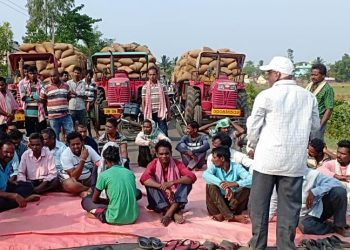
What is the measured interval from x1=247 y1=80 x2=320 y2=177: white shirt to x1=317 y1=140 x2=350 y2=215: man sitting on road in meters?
1.57

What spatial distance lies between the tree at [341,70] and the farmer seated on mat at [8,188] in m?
79.9

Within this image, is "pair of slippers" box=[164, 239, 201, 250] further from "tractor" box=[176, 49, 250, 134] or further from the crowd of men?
"tractor" box=[176, 49, 250, 134]

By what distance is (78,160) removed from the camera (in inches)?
233

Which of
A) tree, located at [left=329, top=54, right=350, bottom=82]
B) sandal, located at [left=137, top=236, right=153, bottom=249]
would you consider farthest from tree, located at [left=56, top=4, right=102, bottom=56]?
tree, located at [left=329, top=54, right=350, bottom=82]

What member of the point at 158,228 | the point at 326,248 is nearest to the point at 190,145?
the point at 158,228

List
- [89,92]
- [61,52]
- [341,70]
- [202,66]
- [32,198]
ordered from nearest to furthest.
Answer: [32,198]
[89,92]
[202,66]
[61,52]
[341,70]

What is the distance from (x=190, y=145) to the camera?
24.2 feet

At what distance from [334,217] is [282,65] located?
5.91 ft

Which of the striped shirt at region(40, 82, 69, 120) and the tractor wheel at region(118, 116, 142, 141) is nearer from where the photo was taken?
the striped shirt at region(40, 82, 69, 120)

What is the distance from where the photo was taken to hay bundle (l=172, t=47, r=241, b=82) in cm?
1445

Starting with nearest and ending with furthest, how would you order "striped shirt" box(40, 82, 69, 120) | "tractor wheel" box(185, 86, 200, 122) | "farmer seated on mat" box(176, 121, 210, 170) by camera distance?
"farmer seated on mat" box(176, 121, 210, 170) < "striped shirt" box(40, 82, 69, 120) < "tractor wheel" box(185, 86, 200, 122)

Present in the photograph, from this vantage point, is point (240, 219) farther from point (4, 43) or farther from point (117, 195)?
point (4, 43)

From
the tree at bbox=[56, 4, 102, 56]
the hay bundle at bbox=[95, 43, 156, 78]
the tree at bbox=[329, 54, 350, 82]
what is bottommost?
the tree at bbox=[329, 54, 350, 82]

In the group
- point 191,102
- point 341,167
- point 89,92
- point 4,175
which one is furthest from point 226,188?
point 191,102
